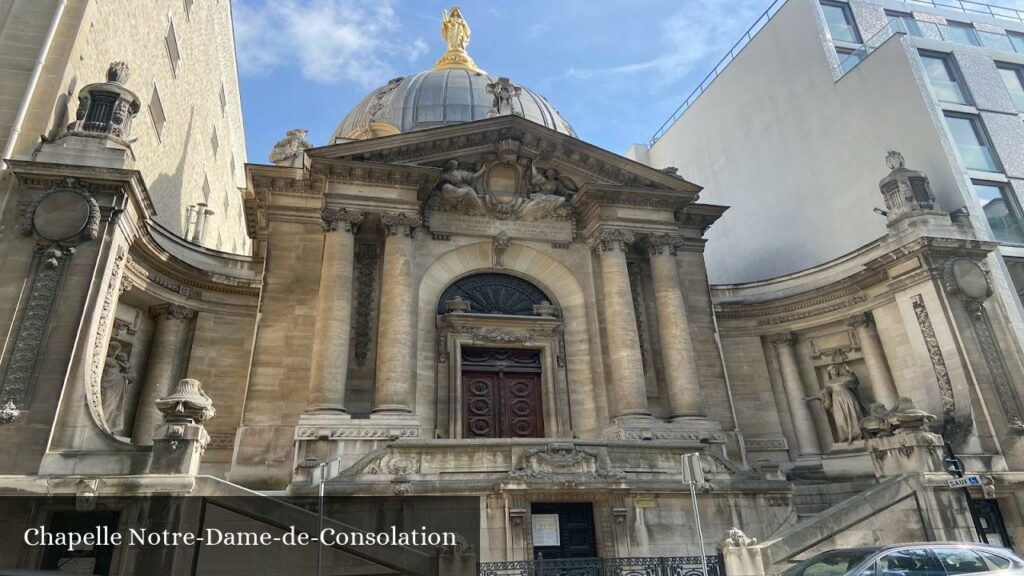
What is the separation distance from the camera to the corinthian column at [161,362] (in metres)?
18.1

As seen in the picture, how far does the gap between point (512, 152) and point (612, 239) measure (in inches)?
178

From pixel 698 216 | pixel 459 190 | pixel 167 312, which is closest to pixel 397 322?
pixel 459 190

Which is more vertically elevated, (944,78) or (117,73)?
(944,78)

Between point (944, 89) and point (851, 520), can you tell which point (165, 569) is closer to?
point (851, 520)

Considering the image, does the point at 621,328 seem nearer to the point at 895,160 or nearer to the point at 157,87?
the point at 895,160

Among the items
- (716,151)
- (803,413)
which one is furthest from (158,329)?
(716,151)

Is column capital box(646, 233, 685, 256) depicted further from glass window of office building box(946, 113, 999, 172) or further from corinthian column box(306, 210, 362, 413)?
glass window of office building box(946, 113, 999, 172)

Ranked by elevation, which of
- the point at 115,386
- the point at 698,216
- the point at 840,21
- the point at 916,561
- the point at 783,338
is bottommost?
the point at 916,561

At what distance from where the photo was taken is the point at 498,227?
20797 millimetres

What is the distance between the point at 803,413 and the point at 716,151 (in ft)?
58.8

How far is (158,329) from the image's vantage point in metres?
19.3

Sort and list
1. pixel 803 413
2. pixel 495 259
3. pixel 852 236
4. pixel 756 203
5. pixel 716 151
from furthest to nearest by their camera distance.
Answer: pixel 716 151 → pixel 756 203 → pixel 852 236 → pixel 803 413 → pixel 495 259

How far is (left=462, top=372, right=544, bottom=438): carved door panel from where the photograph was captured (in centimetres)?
1834

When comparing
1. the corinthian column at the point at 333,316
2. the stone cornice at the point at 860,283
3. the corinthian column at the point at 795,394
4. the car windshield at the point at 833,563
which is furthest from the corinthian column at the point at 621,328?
the car windshield at the point at 833,563
